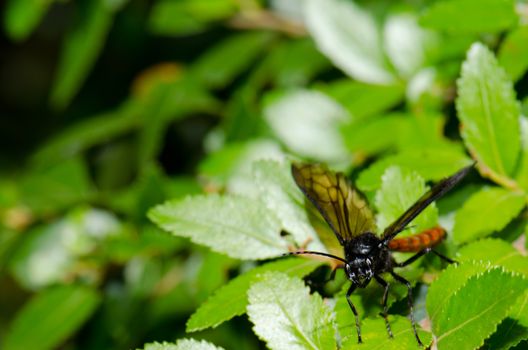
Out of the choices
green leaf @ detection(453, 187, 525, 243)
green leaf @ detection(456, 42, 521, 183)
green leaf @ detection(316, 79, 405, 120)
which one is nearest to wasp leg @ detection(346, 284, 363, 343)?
green leaf @ detection(453, 187, 525, 243)

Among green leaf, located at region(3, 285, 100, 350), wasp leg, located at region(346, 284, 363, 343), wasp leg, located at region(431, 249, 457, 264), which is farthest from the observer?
green leaf, located at region(3, 285, 100, 350)

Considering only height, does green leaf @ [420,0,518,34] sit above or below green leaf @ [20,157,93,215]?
below

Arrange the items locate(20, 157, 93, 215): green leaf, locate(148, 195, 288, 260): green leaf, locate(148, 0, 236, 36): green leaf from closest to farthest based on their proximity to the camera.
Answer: locate(148, 195, 288, 260): green leaf, locate(20, 157, 93, 215): green leaf, locate(148, 0, 236, 36): green leaf

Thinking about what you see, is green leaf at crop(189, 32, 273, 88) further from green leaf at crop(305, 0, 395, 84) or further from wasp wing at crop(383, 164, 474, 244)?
wasp wing at crop(383, 164, 474, 244)

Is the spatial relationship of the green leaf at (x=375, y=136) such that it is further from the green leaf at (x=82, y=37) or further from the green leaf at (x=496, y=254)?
the green leaf at (x=82, y=37)

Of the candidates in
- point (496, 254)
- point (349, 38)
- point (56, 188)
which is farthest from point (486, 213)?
point (56, 188)

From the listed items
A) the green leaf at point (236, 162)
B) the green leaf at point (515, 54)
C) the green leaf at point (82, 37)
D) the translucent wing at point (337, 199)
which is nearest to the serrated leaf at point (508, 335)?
the translucent wing at point (337, 199)
